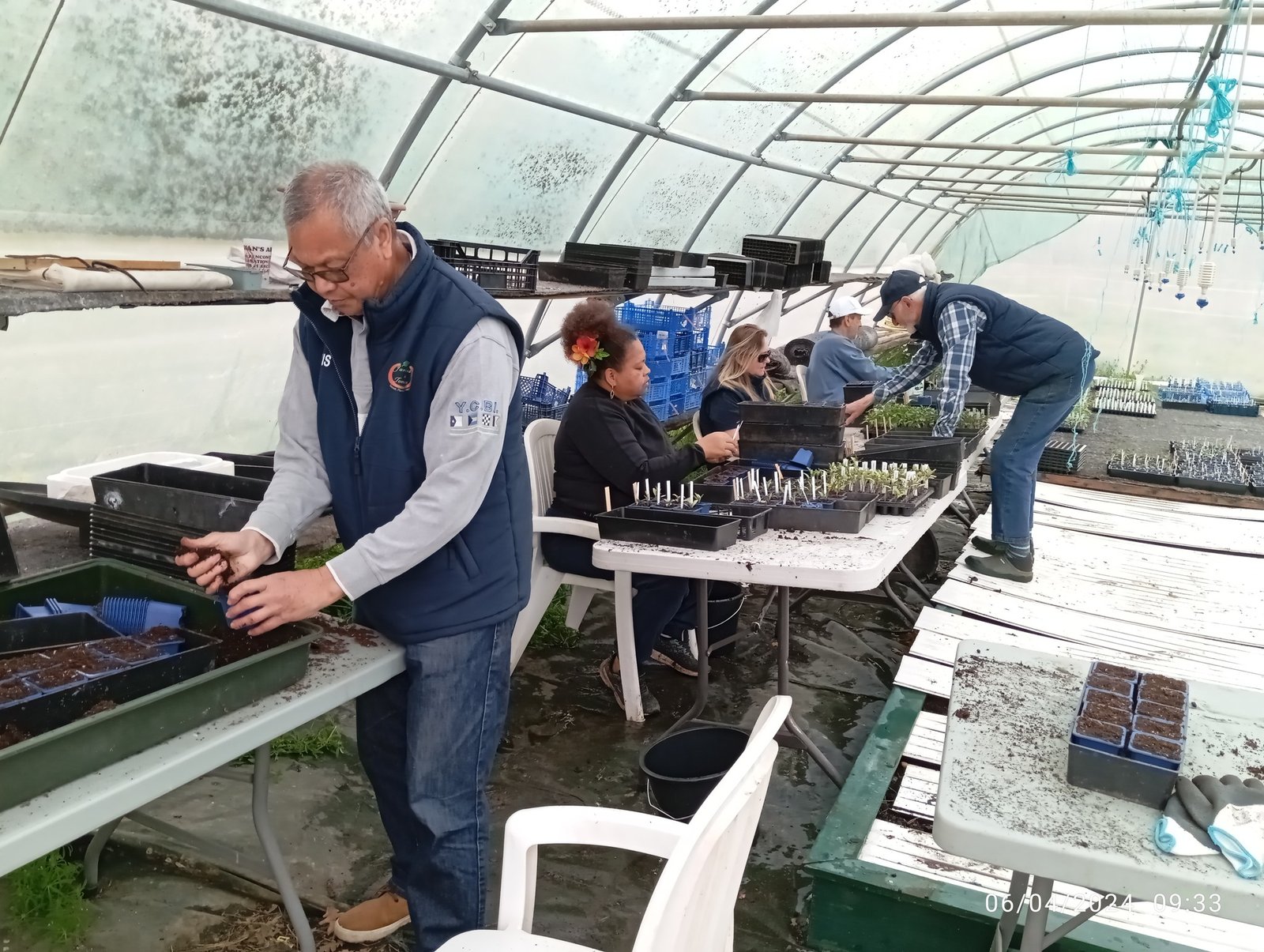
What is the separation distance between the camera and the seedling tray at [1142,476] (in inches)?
247

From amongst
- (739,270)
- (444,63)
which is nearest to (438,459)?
(444,63)

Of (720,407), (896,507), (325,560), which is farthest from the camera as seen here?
(720,407)

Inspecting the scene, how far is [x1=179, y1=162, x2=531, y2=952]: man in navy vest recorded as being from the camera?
1732 millimetres

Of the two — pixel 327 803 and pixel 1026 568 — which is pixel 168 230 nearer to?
pixel 327 803

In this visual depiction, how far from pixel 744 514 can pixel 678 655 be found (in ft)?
3.96

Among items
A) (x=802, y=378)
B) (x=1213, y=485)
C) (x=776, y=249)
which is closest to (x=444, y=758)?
(x=802, y=378)

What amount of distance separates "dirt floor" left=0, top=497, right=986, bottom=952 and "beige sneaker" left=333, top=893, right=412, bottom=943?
0.16 ft

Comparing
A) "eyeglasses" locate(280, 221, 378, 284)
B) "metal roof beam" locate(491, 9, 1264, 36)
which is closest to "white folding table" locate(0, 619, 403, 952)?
"eyeglasses" locate(280, 221, 378, 284)

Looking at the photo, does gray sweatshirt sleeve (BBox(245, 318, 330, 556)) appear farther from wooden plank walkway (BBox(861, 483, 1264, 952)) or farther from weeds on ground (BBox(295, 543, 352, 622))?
weeds on ground (BBox(295, 543, 352, 622))

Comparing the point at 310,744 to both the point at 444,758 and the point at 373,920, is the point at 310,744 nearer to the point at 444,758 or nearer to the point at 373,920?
the point at 373,920

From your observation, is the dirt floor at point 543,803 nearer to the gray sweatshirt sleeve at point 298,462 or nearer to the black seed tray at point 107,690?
the gray sweatshirt sleeve at point 298,462

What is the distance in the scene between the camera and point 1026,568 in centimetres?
456

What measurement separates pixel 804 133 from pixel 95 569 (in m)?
6.90

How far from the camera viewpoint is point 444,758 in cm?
196
